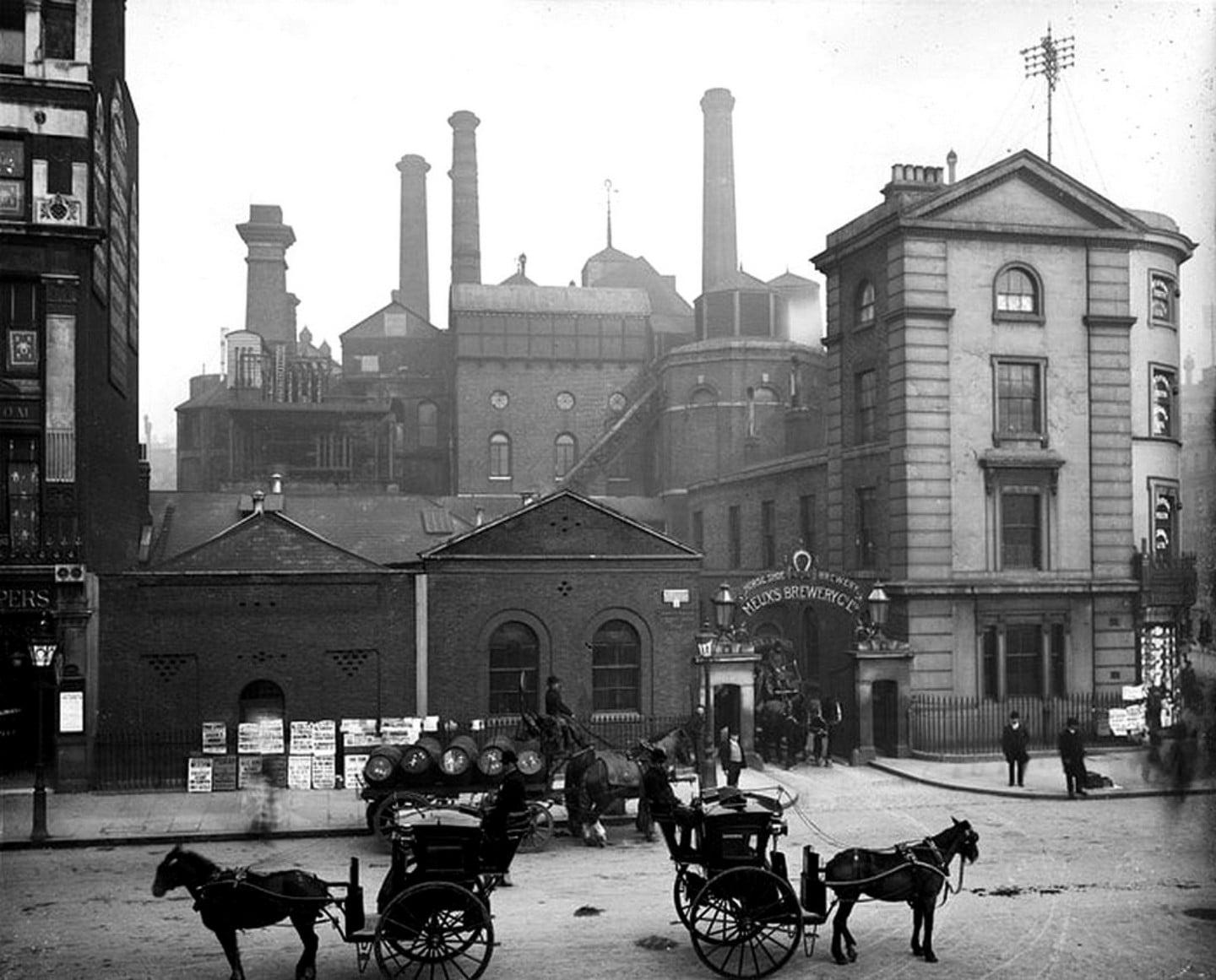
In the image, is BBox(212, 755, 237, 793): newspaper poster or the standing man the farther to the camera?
BBox(212, 755, 237, 793): newspaper poster

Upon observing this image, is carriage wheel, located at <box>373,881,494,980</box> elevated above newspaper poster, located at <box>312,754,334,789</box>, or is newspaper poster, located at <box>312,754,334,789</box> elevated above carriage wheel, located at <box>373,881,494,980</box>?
carriage wheel, located at <box>373,881,494,980</box>

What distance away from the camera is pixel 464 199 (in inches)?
2438

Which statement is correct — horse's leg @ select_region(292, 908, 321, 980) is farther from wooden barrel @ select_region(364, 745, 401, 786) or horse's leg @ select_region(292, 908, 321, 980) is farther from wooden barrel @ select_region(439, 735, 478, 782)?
wooden barrel @ select_region(439, 735, 478, 782)

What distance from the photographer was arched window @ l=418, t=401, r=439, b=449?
189 feet

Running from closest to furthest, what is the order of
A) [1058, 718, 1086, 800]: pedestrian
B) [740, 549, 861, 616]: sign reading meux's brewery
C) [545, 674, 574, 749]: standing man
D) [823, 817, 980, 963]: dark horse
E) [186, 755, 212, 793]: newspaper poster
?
[823, 817, 980, 963]: dark horse < [545, 674, 574, 749]: standing man < [1058, 718, 1086, 800]: pedestrian < [186, 755, 212, 793]: newspaper poster < [740, 549, 861, 616]: sign reading meux's brewery

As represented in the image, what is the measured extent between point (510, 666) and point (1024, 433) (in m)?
13.1

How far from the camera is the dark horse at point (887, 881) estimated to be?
12.1 meters

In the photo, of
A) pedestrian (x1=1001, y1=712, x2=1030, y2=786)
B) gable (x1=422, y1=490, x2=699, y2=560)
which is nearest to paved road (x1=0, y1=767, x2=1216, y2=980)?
pedestrian (x1=1001, y1=712, x2=1030, y2=786)

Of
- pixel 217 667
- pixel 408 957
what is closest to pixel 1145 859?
pixel 408 957

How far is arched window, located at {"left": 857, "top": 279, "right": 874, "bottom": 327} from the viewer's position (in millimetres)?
29250

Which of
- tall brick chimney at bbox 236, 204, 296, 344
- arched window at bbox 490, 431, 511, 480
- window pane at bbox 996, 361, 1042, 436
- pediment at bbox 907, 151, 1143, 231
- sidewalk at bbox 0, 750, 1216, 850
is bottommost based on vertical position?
sidewalk at bbox 0, 750, 1216, 850

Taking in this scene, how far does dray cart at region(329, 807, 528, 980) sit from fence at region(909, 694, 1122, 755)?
16.8 m

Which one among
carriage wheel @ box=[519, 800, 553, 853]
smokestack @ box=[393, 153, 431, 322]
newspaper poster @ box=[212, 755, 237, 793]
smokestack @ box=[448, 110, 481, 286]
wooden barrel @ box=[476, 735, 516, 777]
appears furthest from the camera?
smokestack @ box=[393, 153, 431, 322]

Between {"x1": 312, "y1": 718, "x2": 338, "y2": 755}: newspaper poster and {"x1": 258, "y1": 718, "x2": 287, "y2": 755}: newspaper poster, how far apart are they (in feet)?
2.70
